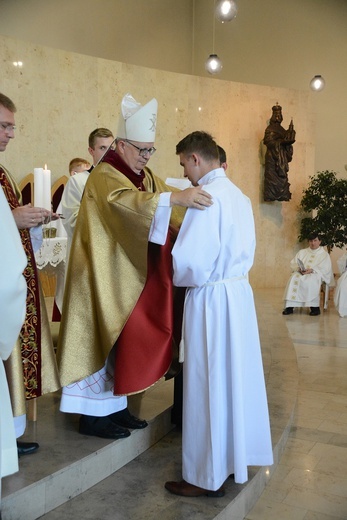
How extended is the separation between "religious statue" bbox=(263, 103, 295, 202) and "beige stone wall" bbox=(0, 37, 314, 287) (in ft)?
1.02

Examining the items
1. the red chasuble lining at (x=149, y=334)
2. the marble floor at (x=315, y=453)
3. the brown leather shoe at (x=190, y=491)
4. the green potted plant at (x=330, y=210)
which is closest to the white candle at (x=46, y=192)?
the red chasuble lining at (x=149, y=334)

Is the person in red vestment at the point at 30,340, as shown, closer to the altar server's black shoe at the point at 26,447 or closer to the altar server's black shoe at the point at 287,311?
the altar server's black shoe at the point at 26,447

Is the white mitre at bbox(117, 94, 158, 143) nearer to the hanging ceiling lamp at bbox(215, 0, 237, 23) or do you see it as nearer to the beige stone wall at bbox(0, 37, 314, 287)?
the hanging ceiling lamp at bbox(215, 0, 237, 23)

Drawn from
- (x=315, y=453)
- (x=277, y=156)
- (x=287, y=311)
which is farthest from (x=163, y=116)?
(x=315, y=453)

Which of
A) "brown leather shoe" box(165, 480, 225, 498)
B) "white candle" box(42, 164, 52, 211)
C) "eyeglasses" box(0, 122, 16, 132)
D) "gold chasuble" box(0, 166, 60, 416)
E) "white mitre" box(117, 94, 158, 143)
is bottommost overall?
"brown leather shoe" box(165, 480, 225, 498)

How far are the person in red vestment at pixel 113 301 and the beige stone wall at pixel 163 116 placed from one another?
513 cm

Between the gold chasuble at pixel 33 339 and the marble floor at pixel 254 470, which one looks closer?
the marble floor at pixel 254 470

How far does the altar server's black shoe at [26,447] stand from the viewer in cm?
259

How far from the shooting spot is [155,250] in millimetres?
2820

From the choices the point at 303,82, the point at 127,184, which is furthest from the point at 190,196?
the point at 303,82

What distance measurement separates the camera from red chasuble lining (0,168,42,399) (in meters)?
2.67

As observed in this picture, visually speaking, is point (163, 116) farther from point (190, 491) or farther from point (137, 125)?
point (190, 491)

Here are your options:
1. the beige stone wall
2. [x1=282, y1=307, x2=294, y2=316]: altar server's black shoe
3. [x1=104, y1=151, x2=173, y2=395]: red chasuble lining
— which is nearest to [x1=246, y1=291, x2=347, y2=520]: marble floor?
[x1=104, y1=151, x2=173, y2=395]: red chasuble lining

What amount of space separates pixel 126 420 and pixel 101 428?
203mm
